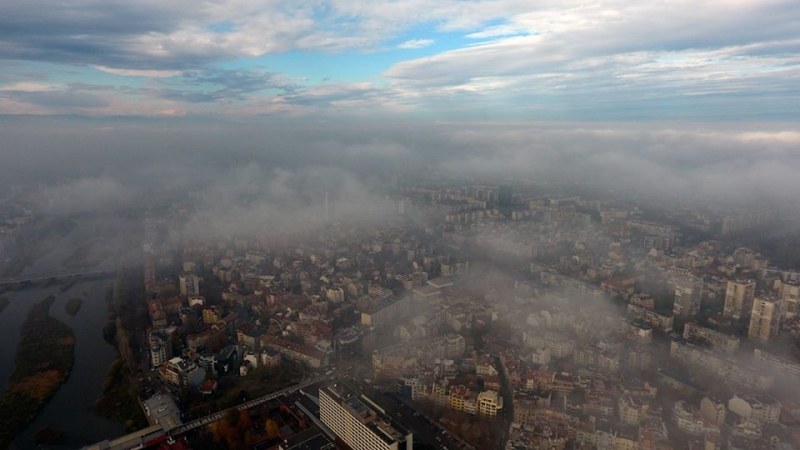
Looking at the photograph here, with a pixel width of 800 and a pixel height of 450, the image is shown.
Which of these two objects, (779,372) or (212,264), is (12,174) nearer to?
(212,264)

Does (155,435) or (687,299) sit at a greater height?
(155,435)

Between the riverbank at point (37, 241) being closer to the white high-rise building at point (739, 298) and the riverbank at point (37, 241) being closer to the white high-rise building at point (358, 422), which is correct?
the white high-rise building at point (358, 422)

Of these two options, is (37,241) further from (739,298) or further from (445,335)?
(739,298)

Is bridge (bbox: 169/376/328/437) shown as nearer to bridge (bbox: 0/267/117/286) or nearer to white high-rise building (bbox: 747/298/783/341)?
white high-rise building (bbox: 747/298/783/341)

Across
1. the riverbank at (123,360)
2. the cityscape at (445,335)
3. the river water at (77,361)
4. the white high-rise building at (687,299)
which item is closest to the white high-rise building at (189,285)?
the cityscape at (445,335)

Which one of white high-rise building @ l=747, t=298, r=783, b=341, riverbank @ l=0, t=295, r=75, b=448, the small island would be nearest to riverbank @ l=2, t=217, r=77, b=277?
the small island

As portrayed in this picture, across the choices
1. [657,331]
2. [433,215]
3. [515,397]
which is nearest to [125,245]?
[433,215]

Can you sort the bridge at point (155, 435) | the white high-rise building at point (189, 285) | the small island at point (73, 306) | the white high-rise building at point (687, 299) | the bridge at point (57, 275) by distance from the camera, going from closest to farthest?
the bridge at point (155, 435), the white high-rise building at point (687, 299), the small island at point (73, 306), the white high-rise building at point (189, 285), the bridge at point (57, 275)

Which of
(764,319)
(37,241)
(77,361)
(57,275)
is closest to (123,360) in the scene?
(77,361)
